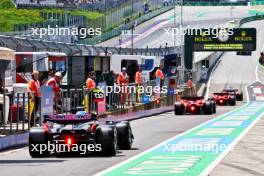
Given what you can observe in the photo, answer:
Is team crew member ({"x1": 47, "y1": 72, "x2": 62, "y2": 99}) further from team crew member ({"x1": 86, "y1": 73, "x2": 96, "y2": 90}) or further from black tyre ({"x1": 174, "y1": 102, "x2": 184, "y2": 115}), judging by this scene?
black tyre ({"x1": 174, "y1": 102, "x2": 184, "y2": 115})

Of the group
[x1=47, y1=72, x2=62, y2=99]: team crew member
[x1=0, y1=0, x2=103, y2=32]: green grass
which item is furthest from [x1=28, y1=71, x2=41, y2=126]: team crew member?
[x1=0, y1=0, x2=103, y2=32]: green grass

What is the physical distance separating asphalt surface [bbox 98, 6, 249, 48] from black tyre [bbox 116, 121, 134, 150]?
7770 centimetres

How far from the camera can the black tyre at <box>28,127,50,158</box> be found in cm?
1639

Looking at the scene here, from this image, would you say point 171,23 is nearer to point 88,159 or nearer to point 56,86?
point 56,86

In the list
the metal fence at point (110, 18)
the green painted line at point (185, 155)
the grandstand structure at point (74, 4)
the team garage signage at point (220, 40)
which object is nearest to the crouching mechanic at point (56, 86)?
the green painted line at point (185, 155)

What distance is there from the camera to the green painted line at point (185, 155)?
548 inches

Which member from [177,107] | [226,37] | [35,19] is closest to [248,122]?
[177,107]

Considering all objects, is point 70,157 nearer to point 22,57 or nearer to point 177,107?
point 22,57

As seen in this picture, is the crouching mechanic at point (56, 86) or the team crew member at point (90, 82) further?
the team crew member at point (90, 82)

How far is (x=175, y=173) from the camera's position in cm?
1353

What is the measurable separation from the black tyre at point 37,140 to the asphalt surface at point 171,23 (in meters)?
79.6

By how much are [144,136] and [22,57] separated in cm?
931
